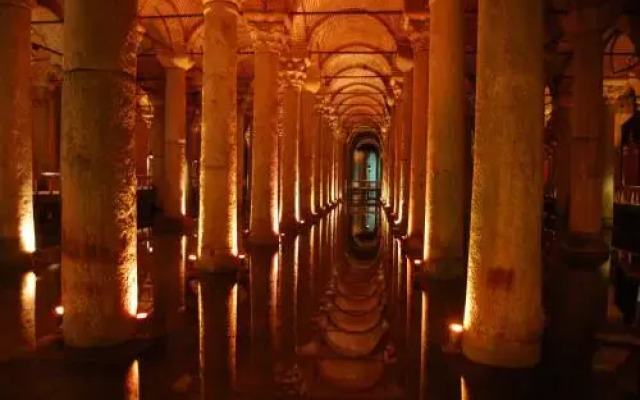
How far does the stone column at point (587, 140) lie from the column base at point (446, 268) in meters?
5.20

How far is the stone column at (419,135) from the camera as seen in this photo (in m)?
13.6

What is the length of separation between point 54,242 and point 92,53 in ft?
34.6

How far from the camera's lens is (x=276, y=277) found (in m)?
10.5

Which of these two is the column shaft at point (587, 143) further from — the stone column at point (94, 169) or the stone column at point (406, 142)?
the stone column at point (94, 169)

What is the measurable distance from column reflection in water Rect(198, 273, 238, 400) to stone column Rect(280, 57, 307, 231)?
7.61 metres

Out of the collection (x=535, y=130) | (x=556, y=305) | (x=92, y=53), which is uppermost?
(x=92, y=53)

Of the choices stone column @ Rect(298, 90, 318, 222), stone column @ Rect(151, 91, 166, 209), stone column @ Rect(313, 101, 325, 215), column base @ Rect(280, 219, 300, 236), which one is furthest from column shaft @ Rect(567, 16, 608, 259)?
stone column @ Rect(313, 101, 325, 215)

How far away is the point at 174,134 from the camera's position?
19.2m

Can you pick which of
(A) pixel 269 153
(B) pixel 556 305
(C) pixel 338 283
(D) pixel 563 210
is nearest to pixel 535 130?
(B) pixel 556 305

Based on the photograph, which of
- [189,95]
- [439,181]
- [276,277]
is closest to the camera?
[439,181]

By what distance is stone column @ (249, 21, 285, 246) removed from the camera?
14195 mm

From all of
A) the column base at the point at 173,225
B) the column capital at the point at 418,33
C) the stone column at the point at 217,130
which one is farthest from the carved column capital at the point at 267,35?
the column base at the point at 173,225

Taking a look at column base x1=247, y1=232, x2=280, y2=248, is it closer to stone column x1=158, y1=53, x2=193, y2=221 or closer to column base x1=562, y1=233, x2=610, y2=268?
stone column x1=158, y1=53, x2=193, y2=221

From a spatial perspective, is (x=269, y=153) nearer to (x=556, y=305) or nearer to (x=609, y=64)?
(x=556, y=305)
